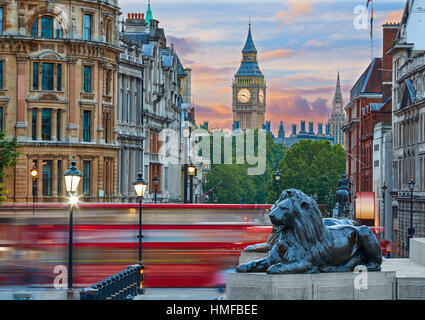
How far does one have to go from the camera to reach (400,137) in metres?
87.7

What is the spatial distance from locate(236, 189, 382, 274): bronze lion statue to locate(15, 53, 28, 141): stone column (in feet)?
176

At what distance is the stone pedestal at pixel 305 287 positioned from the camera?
12398mm

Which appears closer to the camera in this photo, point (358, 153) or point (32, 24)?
point (32, 24)

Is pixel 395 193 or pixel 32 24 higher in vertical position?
pixel 32 24

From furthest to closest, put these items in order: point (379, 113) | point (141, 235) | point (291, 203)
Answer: point (379, 113)
point (141, 235)
point (291, 203)

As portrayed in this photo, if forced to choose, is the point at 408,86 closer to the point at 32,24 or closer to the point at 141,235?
the point at 32,24

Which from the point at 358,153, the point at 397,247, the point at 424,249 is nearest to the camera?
the point at 424,249

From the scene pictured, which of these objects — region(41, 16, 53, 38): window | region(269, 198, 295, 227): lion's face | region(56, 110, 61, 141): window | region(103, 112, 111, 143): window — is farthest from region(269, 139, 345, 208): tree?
region(269, 198, 295, 227): lion's face

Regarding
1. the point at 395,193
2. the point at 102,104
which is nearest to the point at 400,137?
the point at 395,193

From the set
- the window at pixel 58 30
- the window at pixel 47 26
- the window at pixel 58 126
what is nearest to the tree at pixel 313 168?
the window at pixel 58 126

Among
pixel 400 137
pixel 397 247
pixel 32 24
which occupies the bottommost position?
pixel 397 247

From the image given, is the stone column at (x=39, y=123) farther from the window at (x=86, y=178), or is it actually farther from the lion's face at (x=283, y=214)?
the lion's face at (x=283, y=214)

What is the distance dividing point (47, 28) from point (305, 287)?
5612 centimetres

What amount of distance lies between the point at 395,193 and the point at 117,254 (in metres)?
63.4
